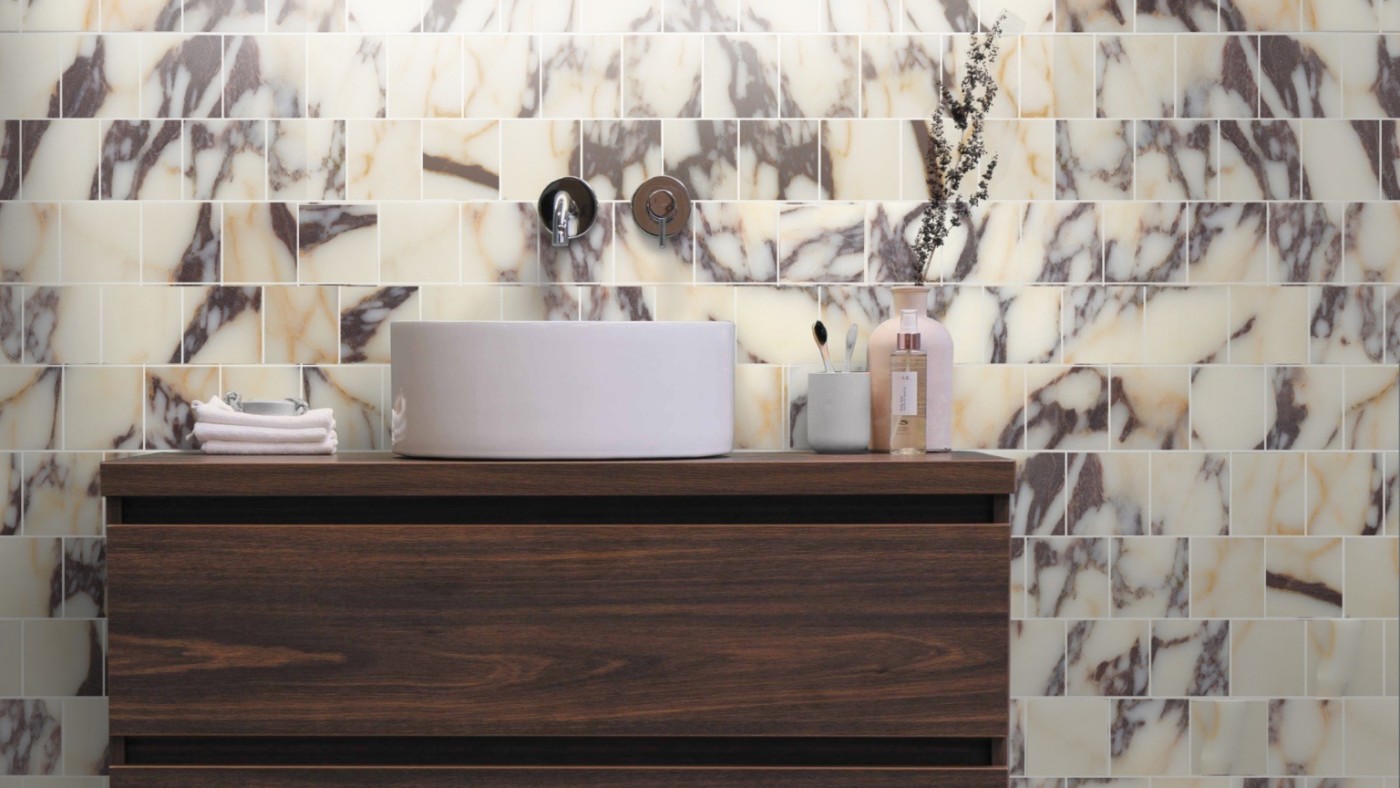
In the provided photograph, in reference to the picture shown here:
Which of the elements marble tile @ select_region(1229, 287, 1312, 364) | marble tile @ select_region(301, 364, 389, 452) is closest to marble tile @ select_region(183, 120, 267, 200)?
marble tile @ select_region(301, 364, 389, 452)

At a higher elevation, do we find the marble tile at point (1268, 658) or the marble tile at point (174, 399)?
the marble tile at point (174, 399)

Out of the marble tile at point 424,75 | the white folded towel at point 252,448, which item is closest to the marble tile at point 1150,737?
the white folded towel at point 252,448

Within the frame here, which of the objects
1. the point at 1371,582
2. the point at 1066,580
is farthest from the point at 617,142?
the point at 1371,582

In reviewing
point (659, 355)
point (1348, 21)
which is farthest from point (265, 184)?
point (1348, 21)

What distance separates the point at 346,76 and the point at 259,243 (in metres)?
0.34

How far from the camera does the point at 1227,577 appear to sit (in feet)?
7.84

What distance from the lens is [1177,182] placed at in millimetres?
2375

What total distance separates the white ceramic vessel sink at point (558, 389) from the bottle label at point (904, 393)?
14.7 inches

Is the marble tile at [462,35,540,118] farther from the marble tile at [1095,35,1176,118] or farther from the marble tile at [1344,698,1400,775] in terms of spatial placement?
the marble tile at [1344,698,1400,775]

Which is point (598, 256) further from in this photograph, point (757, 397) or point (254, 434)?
point (254, 434)

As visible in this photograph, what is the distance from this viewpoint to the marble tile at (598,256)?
92.7 inches

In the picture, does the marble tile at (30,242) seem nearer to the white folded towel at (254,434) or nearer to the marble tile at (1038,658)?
the white folded towel at (254,434)

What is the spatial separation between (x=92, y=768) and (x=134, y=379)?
70cm

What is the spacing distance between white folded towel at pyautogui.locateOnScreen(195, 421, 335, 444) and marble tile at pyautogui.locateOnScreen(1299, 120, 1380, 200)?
5.97 feet
